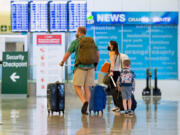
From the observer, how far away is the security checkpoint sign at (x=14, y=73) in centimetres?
1802

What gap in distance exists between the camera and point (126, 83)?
36.1 feet

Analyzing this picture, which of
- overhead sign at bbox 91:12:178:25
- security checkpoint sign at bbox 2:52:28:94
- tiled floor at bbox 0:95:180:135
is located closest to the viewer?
tiled floor at bbox 0:95:180:135

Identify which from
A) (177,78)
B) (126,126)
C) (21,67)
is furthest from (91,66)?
(177,78)

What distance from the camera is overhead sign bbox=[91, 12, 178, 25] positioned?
25.9 meters

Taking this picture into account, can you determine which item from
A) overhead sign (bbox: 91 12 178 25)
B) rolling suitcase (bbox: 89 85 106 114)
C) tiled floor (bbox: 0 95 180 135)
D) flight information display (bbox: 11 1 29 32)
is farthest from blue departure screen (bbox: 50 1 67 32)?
rolling suitcase (bbox: 89 85 106 114)

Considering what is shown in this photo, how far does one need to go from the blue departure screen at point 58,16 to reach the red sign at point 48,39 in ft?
2.75

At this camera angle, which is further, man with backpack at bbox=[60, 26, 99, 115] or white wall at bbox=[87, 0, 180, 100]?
white wall at bbox=[87, 0, 180, 100]

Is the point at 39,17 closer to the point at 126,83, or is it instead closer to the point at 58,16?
the point at 58,16

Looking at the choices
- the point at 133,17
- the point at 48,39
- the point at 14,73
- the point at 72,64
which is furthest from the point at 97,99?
the point at 133,17

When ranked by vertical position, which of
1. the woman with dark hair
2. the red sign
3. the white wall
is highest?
the white wall

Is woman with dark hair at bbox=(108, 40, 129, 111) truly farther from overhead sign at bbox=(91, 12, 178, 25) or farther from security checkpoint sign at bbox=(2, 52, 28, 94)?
overhead sign at bbox=(91, 12, 178, 25)

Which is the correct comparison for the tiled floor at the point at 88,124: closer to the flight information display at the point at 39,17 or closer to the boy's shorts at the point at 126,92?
the boy's shorts at the point at 126,92

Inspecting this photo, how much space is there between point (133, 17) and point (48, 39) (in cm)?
822

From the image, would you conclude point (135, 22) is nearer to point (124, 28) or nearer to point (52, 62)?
point (124, 28)
